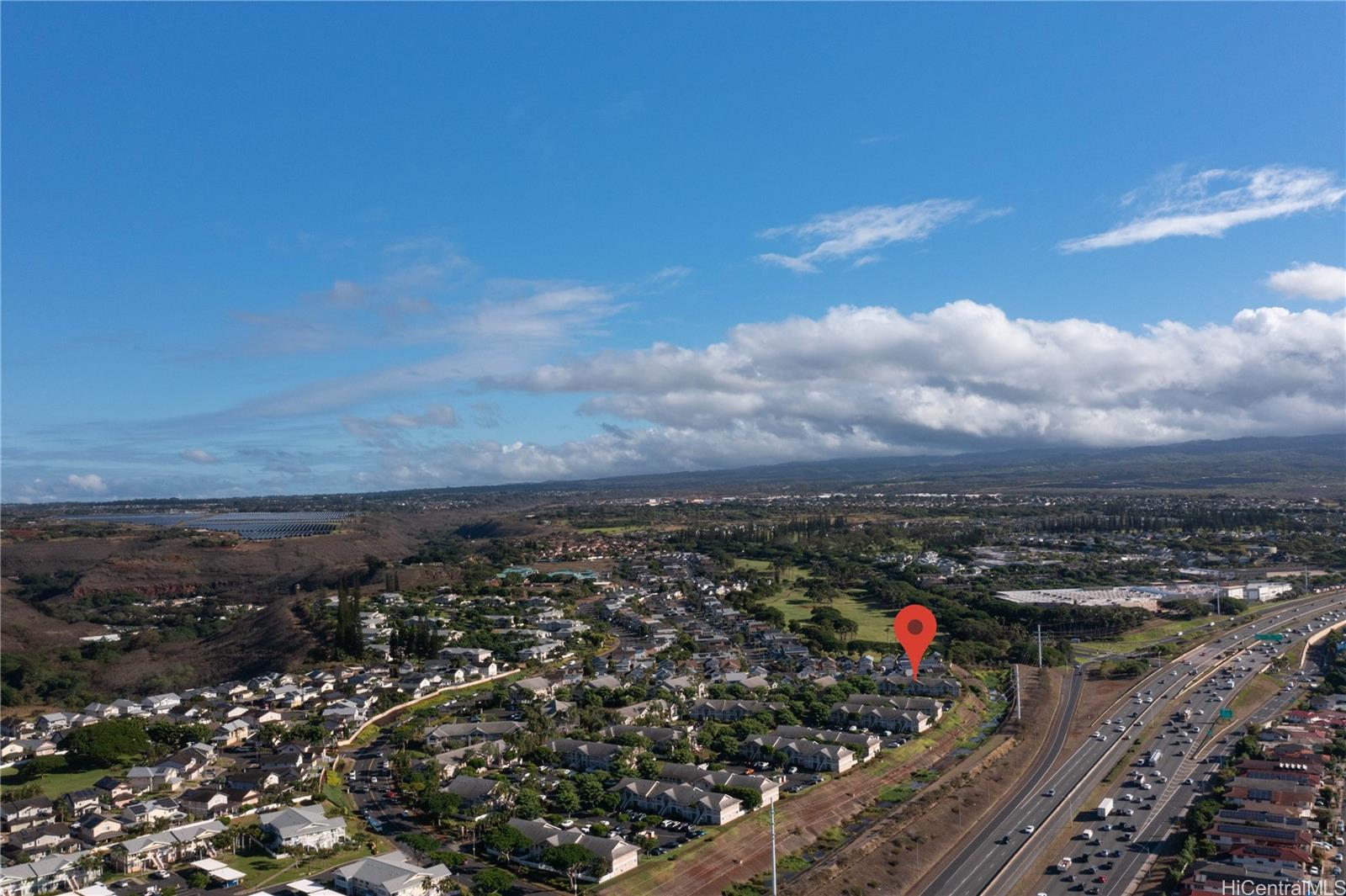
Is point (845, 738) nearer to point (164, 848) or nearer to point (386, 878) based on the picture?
point (386, 878)

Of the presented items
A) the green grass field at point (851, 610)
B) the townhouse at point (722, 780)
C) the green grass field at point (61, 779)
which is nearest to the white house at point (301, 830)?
the green grass field at point (61, 779)

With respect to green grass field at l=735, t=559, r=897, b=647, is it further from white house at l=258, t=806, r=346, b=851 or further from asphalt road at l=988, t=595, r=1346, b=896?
white house at l=258, t=806, r=346, b=851

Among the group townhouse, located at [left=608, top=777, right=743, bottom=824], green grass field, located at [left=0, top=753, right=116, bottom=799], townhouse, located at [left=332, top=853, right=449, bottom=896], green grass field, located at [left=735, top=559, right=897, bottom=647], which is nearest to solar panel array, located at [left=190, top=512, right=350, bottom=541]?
green grass field, located at [left=735, top=559, right=897, bottom=647]

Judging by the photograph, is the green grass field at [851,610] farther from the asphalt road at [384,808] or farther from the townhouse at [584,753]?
the asphalt road at [384,808]

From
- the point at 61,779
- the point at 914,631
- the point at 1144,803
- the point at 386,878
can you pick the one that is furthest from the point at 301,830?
the point at 914,631

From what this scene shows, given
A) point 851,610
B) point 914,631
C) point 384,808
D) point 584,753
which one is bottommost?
point 851,610
